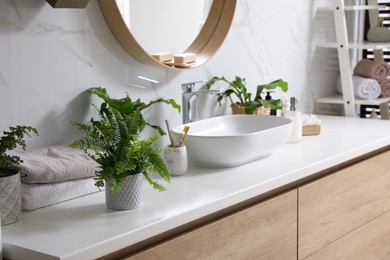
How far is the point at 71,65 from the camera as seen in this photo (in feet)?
6.49

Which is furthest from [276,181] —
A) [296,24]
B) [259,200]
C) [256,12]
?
[296,24]

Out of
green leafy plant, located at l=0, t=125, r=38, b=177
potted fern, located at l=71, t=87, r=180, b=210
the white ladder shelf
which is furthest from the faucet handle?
the white ladder shelf

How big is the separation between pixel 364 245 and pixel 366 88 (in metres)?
0.93

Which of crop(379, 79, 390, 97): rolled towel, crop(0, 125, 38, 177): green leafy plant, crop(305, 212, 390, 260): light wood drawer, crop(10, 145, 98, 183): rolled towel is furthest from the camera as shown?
crop(379, 79, 390, 97): rolled towel

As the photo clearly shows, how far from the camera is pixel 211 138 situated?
6.66ft

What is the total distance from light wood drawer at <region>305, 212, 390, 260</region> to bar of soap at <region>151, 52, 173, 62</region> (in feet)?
2.73

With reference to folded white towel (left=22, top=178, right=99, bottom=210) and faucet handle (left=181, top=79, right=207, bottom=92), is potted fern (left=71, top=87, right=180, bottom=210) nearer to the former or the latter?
folded white towel (left=22, top=178, right=99, bottom=210)

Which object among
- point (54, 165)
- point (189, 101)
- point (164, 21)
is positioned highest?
point (164, 21)

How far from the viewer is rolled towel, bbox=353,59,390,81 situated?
3.13 metres

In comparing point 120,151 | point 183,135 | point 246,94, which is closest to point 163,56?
point 183,135

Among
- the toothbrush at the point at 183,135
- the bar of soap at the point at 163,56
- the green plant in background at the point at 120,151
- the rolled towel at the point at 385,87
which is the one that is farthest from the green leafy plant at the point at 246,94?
the green plant in background at the point at 120,151

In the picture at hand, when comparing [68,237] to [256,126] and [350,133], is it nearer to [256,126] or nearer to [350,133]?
[256,126]

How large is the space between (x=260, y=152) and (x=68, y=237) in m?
0.87

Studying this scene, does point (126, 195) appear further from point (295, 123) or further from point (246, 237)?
point (295, 123)
